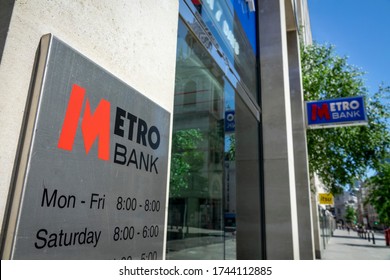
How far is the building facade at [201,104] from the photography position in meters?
0.98

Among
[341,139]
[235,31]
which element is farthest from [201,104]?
[341,139]

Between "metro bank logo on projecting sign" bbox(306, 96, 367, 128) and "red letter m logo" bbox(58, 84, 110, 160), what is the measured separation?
7572 mm

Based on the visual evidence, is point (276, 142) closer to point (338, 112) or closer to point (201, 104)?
point (201, 104)

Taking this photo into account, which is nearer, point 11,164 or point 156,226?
point 11,164

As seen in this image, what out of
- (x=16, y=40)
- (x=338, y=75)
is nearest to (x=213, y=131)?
(x=16, y=40)

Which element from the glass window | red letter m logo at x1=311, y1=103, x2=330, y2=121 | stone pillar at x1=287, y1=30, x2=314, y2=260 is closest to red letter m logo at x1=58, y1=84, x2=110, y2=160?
the glass window

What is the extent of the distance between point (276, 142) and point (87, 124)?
4868 millimetres

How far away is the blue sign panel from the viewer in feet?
13.9

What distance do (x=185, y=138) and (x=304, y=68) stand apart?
11.3m

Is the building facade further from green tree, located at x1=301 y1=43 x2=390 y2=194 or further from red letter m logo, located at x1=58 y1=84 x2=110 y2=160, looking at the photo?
green tree, located at x1=301 y1=43 x2=390 y2=194

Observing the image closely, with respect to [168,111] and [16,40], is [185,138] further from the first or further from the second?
[16,40]

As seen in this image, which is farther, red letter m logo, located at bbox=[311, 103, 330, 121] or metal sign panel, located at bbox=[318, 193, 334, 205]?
metal sign panel, located at bbox=[318, 193, 334, 205]

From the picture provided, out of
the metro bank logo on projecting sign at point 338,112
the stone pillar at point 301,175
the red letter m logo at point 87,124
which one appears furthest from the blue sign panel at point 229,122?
the metro bank logo on projecting sign at point 338,112

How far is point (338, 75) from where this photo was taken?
12.1 metres
